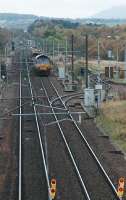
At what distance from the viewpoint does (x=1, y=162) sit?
27734 mm

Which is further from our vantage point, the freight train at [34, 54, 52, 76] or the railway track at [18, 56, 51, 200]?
the freight train at [34, 54, 52, 76]

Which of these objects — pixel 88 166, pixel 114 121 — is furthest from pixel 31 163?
pixel 114 121

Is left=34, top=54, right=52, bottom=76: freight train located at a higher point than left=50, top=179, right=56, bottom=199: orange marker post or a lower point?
higher

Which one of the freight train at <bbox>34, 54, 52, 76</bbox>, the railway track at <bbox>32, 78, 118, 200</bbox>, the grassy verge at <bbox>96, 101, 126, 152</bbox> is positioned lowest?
the railway track at <bbox>32, 78, 118, 200</bbox>

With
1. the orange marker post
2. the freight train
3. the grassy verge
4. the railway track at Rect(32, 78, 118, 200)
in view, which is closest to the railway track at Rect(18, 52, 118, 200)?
the railway track at Rect(32, 78, 118, 200)

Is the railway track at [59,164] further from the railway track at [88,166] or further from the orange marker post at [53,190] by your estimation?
the orange marker post at [53,190]

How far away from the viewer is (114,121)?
37812mm

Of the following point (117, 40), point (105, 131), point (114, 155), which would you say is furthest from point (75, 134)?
point (117, 40)

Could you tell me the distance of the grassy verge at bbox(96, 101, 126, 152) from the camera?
109 ft

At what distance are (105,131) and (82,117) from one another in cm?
533

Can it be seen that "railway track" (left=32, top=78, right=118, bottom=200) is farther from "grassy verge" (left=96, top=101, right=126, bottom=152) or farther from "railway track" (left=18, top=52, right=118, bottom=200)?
"grassy verge" (left=96, top=101, right=126, bottom=152)

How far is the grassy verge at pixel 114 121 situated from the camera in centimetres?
3316

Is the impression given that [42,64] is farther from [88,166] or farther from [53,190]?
[53,190]

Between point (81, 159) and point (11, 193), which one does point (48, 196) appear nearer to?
point (11, 193)
